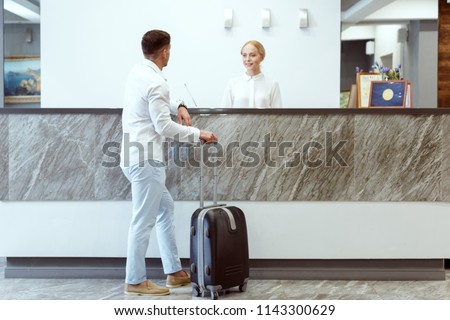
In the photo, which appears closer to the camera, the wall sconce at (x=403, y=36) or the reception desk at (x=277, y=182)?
the reception desk at (x=277, y=182)

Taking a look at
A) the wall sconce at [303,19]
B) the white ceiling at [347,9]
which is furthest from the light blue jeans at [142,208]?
the white ceiling at [347,9]

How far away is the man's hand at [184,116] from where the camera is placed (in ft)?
12.7

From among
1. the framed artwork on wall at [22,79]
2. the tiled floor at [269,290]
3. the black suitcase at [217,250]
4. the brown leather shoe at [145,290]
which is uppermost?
the framed artwork on wall at [22,79]

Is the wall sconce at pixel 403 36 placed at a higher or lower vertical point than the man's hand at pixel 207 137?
higher

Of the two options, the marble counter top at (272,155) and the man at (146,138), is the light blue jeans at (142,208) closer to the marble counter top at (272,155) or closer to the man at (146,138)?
the man at (146,138)

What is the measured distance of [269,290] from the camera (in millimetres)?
3947

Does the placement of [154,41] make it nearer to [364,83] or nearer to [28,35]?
[364,83]

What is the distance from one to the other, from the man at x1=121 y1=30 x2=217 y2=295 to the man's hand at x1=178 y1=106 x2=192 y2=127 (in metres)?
0.03

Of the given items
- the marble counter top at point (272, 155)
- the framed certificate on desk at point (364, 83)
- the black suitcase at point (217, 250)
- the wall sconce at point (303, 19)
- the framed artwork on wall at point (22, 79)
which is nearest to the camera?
the black suitcase at point (217, 250)

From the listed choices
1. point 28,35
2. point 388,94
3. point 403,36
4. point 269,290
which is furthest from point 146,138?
point 403,36

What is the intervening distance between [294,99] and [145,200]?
9.44 ft

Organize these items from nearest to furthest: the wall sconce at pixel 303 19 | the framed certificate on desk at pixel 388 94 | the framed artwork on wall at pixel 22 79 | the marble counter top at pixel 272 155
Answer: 1. the marble counter top at pixel 272 155
2. the framed certificate on desk at pixel 388 94
3. the wall sconce at pixel 303 19
4. the framed artwork on wall at pixel 22 79

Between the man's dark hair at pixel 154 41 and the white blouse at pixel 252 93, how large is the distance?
145 centimetres

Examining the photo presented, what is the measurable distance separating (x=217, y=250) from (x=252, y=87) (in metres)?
1.88
